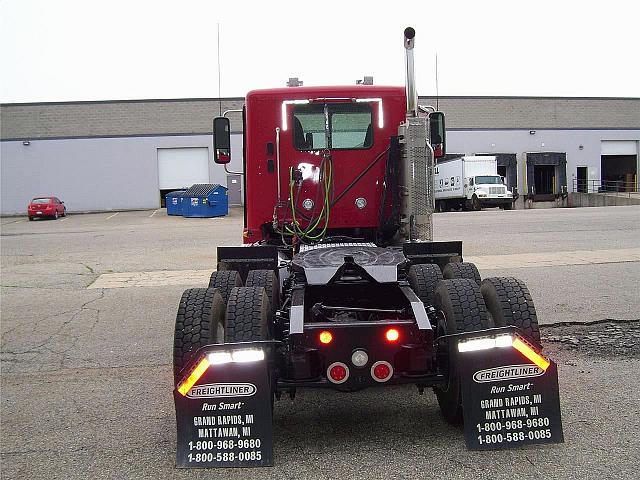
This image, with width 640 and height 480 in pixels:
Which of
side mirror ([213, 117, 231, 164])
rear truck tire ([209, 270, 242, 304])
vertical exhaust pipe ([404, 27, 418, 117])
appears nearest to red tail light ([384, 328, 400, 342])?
rear truck tire ([209, 270, 242, 304])

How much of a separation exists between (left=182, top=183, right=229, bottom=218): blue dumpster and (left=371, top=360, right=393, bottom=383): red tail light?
34.0m

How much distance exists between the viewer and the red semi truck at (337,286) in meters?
3.85

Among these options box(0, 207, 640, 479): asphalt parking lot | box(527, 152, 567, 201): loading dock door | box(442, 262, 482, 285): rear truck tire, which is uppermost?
box(527, 152, 567, 201): loading dock door

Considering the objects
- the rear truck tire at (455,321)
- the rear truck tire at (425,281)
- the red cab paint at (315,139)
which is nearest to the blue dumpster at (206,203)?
the red cab paint at (315,139)

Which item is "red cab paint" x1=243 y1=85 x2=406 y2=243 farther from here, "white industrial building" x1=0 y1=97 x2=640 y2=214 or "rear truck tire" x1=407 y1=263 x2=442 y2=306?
"white industrial building" x1=0 y1=97 x2=640 y2=214

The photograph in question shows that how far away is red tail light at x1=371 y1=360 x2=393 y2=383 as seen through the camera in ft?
13.0

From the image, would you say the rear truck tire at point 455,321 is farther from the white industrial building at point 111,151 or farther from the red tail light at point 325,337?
the white industrial building at point 111,151

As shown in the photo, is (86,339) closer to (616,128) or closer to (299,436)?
(299,436)

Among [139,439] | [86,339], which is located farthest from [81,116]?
[139,439]

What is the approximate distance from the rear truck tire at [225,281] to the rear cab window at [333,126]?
1990mm

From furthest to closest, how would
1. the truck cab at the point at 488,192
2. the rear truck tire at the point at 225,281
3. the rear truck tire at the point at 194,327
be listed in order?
1. the truck cab at the point at 488,192
2. the rear truck tire at the point at 225,281
3. the rear truck tire at the point at 194,327

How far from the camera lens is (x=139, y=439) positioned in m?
4.56

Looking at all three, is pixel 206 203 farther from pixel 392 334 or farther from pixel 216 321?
pixel 392 334

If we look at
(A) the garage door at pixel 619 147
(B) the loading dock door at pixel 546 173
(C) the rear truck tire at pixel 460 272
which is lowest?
(C) the rear truck tire at pixel 460 272
